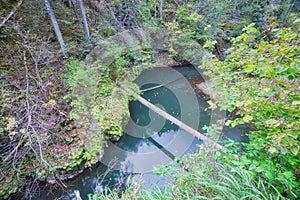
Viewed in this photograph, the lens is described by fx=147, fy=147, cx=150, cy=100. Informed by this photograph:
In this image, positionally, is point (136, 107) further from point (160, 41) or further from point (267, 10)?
point (267, 10)

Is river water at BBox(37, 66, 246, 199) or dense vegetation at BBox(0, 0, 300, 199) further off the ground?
dense vegetation at BBox(0, 0, 300, 199)

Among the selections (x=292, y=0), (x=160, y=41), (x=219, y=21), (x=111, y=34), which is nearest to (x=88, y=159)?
(x=111, y=34)

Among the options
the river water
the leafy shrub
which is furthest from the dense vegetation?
the river water

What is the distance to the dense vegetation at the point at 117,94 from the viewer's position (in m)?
1.23

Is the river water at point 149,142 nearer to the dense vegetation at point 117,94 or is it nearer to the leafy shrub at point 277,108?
the dense vegetation at point 117,94

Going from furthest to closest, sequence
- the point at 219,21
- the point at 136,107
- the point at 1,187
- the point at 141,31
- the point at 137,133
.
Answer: the point at 219,21 < the point at 141,31 < the point at 136,107 < the point at 137,133 < the point at 1,187

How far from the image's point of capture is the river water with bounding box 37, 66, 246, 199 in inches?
137

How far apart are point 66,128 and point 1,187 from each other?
4.97ft

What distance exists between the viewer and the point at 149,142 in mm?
4738

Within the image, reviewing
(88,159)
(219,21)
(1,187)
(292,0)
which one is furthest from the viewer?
(292,0)

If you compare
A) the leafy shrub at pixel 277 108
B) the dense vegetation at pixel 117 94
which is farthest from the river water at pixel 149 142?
the leafy shrub at pixel 277 108

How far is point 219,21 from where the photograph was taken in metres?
8.30

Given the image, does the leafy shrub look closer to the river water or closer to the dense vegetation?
the dense vegetation

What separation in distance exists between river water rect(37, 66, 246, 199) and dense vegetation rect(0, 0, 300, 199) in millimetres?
341
